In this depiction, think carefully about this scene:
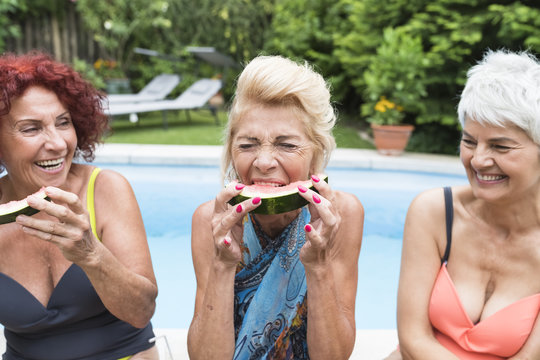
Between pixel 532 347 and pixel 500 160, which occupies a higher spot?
pixel 500 160

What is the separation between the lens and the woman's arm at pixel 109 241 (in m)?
2.00

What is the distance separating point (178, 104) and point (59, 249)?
1147 cm

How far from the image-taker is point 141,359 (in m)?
2.71

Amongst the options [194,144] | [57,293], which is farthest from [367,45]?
[57,293]

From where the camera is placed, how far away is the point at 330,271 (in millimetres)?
2191

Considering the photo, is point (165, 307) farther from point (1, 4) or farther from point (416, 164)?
point (1, 4)

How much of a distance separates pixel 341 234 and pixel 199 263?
2.39 feet

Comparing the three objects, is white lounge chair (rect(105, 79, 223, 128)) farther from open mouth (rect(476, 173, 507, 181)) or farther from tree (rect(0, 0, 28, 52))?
open mouth (rect(476, 173, 507, 181))

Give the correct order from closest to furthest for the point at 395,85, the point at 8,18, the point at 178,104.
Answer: the point at 395,85
the point at 178,104
the point at 8,18

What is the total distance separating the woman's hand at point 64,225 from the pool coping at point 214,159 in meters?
6.79

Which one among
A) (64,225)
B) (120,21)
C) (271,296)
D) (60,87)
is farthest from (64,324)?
(120,21)

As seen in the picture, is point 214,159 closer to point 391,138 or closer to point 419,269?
point 391,138

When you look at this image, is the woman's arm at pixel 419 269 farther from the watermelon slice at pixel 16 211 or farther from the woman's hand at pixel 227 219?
the watermelon slice at pixel 16 211

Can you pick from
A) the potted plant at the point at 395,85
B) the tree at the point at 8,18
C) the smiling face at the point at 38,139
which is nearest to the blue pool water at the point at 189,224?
the potted plant at the point at 395,85
